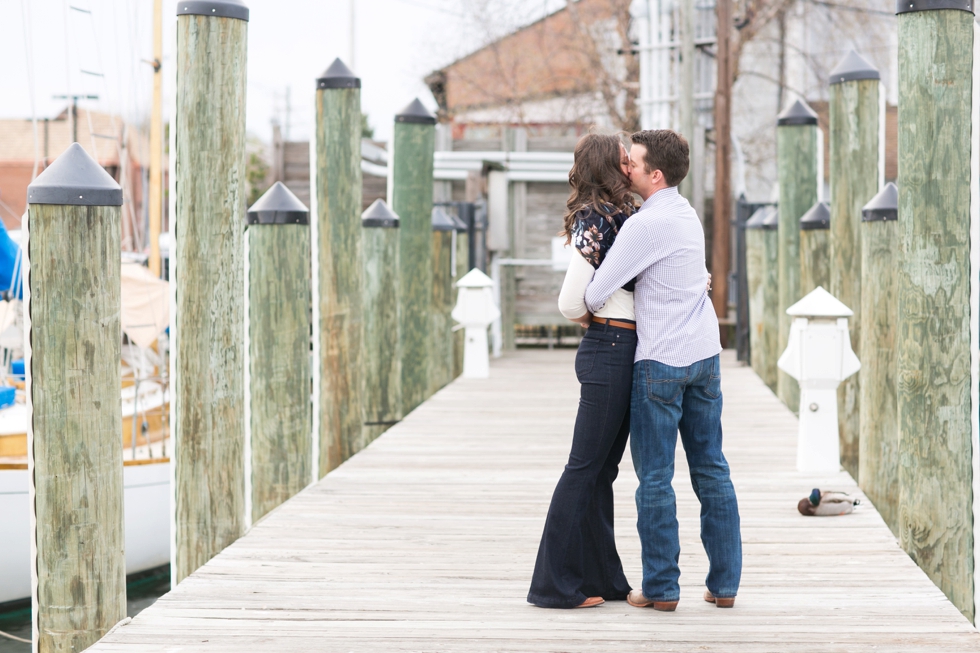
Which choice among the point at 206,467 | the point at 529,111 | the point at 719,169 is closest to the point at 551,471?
the point at 206,467

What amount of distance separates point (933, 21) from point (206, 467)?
11.2 ft

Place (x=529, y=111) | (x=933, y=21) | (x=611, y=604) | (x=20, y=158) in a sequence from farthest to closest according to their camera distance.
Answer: (x=20, y=158)
(x=529, y=111)
(x=933, y=21)
(x=611, y=604)

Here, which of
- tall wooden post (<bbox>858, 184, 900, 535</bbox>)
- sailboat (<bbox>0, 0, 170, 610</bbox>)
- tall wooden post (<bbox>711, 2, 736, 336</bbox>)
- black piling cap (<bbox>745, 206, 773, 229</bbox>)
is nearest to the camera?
tall wooden post (<bbox>858, 184, 900, 535</bbox>)

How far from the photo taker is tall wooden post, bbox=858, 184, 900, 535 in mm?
5574

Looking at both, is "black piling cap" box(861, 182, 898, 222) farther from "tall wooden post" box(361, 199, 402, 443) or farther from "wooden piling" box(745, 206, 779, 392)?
"wooden piling" box(745, 206, 779, 392)

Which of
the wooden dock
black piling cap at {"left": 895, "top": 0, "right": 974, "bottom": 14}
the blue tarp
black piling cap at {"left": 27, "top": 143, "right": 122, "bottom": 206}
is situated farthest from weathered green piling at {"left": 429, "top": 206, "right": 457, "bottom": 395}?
black piling cap at {"left": 27, "top": 143, "right": 122, "bottom": 206}

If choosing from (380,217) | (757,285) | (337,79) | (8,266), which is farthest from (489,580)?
(757,285)

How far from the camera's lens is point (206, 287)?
478cm

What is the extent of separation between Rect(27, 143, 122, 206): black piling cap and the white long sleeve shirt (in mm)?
1489

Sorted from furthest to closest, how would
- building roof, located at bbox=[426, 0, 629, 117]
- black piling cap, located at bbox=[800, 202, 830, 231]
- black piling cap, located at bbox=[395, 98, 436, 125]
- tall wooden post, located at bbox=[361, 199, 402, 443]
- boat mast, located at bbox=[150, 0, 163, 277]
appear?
building roof, located at bbox=[426, 0, 629, 117] → boat mast, located at bbox=[150, 0, 163, 277] → black piling cap, located at bbox=[395, 98, 436, 125] → tall wooden post, located at bbox=[361, 199, 402, 443] → black piling cap, located at bbox=[800, 202, 830, 231]

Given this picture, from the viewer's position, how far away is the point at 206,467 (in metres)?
4.82

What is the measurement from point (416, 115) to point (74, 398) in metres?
6.17

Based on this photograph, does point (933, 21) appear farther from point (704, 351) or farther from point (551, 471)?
point (551, 471)

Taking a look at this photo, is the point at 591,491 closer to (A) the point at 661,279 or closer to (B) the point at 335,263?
(A) the point at 661,279
